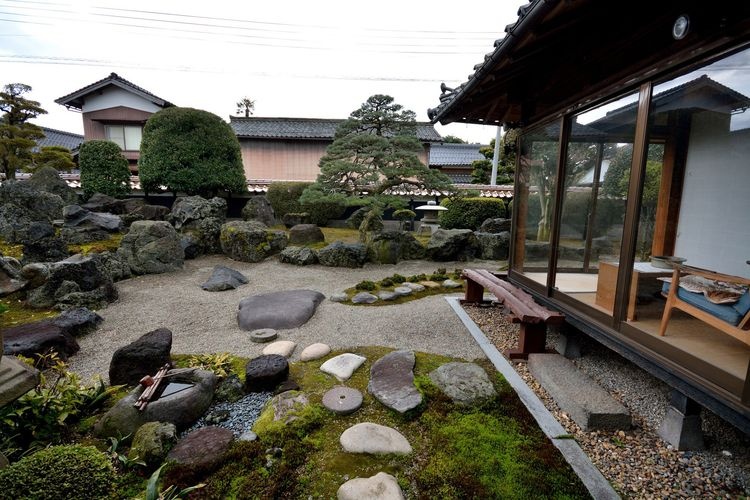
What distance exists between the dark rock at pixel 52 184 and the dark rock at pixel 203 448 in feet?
38.4

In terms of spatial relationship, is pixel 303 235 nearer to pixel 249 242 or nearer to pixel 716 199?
pixel 249 242

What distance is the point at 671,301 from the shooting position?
8.51 ft

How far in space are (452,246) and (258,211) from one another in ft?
21.7

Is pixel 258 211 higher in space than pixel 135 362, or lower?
higher

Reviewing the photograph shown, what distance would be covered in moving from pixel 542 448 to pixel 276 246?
7651 millimetres

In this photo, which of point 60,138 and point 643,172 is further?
point 60,138

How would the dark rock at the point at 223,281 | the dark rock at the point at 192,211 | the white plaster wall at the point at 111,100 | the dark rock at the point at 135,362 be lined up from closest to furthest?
the dark rock at the point at 135,362
the dark rock at the point at 223,281
the dark rock at the point at 192,211
the white plaster wall at the point at 111,100

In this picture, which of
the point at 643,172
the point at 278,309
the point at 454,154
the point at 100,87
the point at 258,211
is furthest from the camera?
the point at 454,154

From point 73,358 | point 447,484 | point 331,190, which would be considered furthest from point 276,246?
point 447,484

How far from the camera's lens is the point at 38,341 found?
11.6ft

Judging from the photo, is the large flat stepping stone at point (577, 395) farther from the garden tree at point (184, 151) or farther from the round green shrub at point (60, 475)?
the garden tree at point (184, 151)

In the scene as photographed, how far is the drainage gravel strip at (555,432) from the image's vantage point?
79.6 inches

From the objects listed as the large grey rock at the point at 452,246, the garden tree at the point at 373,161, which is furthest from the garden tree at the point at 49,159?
the large grey rock at the point at 452,246

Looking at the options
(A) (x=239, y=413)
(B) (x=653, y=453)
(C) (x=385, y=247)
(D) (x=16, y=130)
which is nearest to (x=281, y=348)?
(A) (x=239, y=413)
